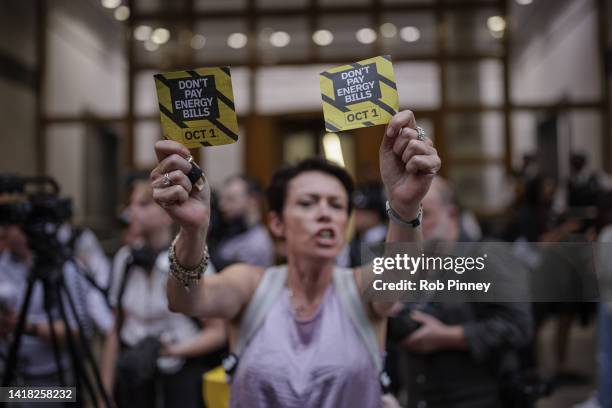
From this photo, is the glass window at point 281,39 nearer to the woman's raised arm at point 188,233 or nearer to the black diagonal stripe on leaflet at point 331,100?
the woman's raised arm at point 188,233

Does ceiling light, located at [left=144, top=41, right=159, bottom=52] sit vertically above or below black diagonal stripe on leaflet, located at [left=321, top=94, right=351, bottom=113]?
above

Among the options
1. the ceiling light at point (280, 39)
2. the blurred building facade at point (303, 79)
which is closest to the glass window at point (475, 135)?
the blurred building facade at point (303, 79)

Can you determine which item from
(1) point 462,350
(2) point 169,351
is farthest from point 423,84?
(2) point 169,351

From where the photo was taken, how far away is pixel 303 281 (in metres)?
2.02

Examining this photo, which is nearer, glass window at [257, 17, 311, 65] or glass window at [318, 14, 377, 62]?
glass window at [318, 14, 377, 62]

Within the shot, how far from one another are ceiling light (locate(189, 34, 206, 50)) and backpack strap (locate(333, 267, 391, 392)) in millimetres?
7240

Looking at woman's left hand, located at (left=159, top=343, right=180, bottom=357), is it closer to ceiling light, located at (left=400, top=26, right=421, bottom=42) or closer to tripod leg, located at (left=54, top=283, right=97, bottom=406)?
tripod leg, located at (left=54, top=283, right=97, bottom=406)

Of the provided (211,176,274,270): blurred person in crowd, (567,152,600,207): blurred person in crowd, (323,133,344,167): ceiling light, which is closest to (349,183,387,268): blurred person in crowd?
(211,176,274,270): blurred person in crowd

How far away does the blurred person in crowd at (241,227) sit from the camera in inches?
185

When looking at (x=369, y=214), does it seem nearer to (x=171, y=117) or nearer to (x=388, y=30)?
(x=171, y=117)

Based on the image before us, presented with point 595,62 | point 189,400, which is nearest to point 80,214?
point 189,400

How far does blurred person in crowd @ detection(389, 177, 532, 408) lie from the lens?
251cm

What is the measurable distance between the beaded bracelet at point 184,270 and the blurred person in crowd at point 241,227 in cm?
292

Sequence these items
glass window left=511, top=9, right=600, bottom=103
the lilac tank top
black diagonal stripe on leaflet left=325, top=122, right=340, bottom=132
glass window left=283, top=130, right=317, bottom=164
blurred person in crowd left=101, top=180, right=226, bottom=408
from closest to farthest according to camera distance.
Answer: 1. black diagonal stripe on leaflet left=325, top=122, right=340, bottom=132
2. the lilac tank top
3. blurred person in crowd left=101, top=180, right=226, bottom=408
4. glass window left=283, top=130, right=317, bottom=164
5. glass window left=511, top=9, right=600, bottom=103
